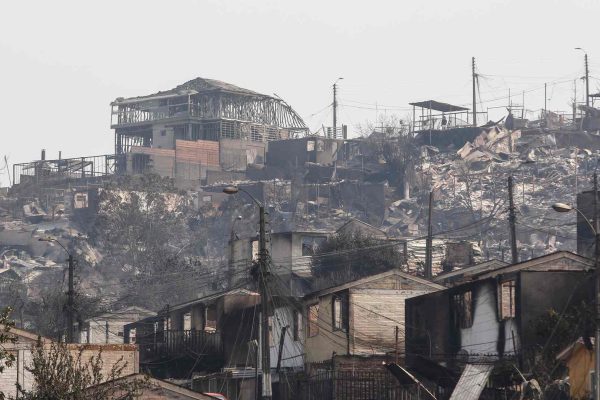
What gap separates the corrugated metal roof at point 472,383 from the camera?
4512 cm

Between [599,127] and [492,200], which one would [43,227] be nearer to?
[492,200]

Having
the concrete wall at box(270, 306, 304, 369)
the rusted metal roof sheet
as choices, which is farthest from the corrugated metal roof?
the rusted metal roof sheet

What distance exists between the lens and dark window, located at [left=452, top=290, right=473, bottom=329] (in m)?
52.8

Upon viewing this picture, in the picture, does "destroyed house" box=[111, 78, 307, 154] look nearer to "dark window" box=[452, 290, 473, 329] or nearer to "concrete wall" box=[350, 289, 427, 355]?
"concrete wall" box=[350, 289, 427, 355]

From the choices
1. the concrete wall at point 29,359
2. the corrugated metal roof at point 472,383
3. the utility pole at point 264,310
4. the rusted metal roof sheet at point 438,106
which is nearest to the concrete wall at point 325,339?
the concrete wall at point 29,359

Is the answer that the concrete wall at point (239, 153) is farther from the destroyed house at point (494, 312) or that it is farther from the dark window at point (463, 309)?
the dark window at point (463, 309)

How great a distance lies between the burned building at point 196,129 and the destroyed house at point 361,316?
89.6 metres

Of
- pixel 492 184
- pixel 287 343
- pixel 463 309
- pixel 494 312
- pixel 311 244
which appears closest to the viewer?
pixel 494 312

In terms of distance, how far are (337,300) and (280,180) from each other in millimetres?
86609

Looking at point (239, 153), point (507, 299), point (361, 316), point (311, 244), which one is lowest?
point (361, 316)

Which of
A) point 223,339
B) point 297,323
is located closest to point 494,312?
point 297,323

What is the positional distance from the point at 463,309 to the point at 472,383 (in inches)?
303

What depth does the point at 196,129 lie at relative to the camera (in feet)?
511

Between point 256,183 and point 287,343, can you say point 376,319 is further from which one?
point 256,183
